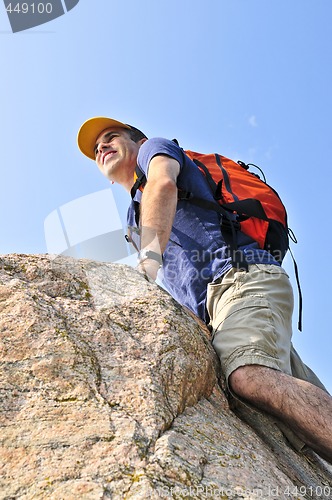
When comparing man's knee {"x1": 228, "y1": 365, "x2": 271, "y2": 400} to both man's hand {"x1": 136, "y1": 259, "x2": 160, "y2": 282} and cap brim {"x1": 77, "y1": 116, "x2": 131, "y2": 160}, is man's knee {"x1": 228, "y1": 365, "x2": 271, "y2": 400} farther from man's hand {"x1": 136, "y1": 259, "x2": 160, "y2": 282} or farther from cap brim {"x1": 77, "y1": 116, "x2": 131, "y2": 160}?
cap brim {"x1": 77, "y1": 116, "x2": 131, "y2": 160}

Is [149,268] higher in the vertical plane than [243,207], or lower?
lower

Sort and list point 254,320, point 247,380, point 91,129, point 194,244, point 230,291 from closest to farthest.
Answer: point 247,380 → point 254,320 → point 230,291 → point 194,244 → point 91,129

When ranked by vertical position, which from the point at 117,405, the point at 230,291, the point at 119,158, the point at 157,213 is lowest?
the point at 117,405

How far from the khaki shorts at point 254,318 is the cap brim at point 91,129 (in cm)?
354

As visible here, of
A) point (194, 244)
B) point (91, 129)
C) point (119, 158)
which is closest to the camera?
point (194, 244)

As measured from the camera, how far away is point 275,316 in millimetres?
4805

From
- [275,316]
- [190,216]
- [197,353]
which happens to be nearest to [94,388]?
[197,353]

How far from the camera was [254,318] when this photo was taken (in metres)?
4.68

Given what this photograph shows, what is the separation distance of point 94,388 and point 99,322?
0.75 metres

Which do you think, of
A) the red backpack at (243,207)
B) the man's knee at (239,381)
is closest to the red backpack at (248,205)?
the red backpack at (243,207)

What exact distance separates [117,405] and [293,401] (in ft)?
5.35

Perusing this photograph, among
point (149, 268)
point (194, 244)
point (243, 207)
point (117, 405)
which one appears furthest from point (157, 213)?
point (117, 405)

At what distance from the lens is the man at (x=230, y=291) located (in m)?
4.14

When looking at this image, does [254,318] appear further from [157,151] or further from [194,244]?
[157,151]
